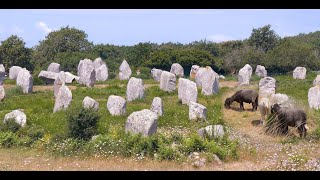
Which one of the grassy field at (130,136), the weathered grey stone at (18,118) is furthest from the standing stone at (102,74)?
the weathered grey stone at (18,118)

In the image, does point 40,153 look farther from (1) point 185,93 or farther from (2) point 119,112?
(1) point 185,93

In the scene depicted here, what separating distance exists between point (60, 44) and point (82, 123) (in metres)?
45.3

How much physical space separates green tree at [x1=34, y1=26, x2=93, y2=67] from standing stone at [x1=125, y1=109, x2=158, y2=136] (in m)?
43.2

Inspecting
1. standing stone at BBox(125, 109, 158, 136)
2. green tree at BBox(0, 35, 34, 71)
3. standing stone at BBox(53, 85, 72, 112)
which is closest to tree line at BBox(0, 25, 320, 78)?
green tree at BBox(0, 35, 34, 71)

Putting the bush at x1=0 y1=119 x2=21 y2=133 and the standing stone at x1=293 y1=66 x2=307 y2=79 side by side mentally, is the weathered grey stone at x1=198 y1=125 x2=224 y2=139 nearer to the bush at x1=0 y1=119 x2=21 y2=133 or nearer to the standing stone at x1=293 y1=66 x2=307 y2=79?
the bush at x1=0 y1=119 x2=21 y2=133

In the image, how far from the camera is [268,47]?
62.8 meters

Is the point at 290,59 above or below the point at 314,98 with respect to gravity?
above

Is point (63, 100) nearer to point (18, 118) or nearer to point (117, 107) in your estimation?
point (117, 107)

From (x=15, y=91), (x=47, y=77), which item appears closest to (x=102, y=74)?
(x=47, y=77)

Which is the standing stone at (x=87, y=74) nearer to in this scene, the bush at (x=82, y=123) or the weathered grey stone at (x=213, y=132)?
the bush at (x=82, y=123)

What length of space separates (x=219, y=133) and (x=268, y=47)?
170 feet

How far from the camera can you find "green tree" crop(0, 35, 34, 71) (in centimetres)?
4938

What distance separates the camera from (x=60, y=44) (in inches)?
2235
